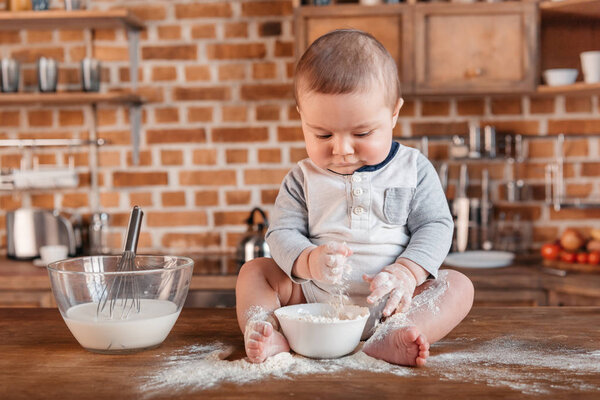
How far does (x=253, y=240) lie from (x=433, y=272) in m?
1.21

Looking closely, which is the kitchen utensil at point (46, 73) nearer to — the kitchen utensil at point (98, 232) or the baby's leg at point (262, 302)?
the kitchen utensil at point (98, 232)

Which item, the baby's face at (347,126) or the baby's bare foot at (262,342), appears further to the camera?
the baby's face at (347,126)

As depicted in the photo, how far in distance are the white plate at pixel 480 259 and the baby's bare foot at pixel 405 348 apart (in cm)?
134

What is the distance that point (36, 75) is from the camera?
103 inches

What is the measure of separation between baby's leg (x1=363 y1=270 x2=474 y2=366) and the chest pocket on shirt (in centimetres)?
12

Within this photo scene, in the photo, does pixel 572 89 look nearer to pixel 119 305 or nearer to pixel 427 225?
pixel 427 225

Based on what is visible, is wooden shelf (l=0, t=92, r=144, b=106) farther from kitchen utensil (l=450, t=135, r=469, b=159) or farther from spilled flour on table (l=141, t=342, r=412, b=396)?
spilled flour on table (l=141, t=342, r=412, b=396)

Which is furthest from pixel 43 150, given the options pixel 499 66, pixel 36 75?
pixel 499 66

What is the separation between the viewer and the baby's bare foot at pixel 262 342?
0.84m

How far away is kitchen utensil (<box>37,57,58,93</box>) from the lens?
2.38m

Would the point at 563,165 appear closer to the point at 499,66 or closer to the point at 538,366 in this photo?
the point at 499,66

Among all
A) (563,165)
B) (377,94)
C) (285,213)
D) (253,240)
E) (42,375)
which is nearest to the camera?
(42,375)

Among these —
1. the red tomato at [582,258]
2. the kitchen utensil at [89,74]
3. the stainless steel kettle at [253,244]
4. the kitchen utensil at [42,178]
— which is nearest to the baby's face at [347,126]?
the stainless steel kettle at [253,244]

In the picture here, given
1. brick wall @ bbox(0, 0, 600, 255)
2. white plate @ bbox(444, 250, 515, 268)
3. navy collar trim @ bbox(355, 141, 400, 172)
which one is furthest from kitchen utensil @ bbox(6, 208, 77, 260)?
navy collar trim @ bbox(355, 141, 400, 172)
